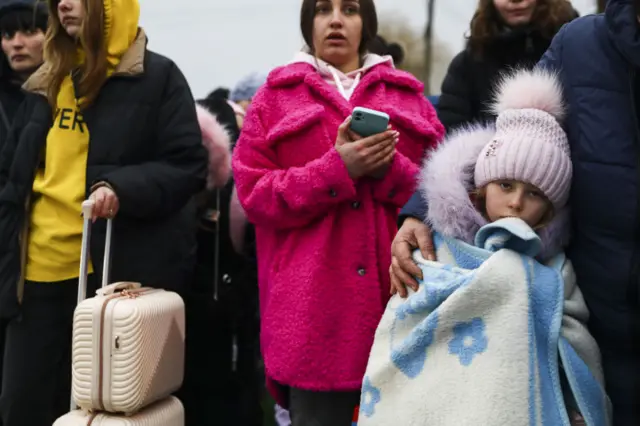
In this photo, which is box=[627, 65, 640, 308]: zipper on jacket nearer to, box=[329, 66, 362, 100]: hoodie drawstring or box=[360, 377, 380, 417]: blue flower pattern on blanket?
box=[360, 377, 380, 417]: blue flower pattern on blanket

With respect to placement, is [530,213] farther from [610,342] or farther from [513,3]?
[513,3]

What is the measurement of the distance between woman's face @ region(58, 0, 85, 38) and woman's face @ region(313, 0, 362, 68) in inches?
33.8

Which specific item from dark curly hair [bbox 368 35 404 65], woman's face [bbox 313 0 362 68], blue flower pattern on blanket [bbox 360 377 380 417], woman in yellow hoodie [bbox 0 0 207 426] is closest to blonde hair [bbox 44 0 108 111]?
woman in yellow hoodie [bbox 0 0 207 426]

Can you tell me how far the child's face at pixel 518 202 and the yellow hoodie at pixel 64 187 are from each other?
1519mm

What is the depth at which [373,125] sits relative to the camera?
89.9 inches

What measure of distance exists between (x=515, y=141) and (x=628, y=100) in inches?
10.0

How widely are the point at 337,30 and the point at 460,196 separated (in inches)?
32.2

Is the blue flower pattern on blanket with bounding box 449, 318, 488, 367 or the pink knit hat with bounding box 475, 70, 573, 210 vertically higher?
the pink knit hat with bounding box 475, 70, 573, 210

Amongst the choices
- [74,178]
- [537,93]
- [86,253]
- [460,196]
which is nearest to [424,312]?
[460,196]

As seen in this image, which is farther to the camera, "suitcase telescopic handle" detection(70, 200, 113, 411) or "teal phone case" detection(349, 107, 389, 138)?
"suitcase telescopic handle" detection(70, 200, 113, 411)

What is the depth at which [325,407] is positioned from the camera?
2406 millimetres

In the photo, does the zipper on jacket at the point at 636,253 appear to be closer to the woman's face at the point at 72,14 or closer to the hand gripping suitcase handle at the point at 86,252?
the hand gripping suitcase handle at the point at 86,252

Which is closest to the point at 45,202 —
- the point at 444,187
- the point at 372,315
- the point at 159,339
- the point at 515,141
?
the point at 159,339

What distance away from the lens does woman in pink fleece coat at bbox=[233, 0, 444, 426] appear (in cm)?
234
